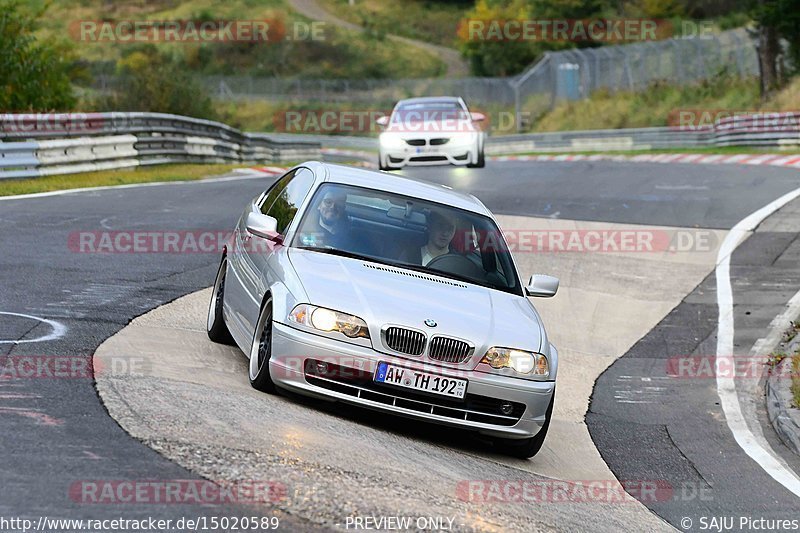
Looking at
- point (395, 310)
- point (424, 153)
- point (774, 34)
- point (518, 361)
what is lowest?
point (424, 153)

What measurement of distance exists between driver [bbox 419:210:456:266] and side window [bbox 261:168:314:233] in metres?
0.95

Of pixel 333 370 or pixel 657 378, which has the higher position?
pixel 333 370

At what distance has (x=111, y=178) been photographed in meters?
23.0

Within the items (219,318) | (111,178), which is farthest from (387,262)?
(111,178)

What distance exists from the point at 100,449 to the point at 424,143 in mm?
18819

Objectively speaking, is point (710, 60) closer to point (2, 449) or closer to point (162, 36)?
point (2, 449)

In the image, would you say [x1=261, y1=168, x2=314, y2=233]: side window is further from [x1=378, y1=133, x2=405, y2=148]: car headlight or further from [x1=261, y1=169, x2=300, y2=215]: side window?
[x1=378, y1=133, x2=405, y2=148]: car headlight

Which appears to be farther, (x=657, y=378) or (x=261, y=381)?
(x=657, y=378)

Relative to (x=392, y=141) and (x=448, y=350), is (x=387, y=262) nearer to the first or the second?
(x=448, y=350)

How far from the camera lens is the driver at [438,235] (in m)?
8.82

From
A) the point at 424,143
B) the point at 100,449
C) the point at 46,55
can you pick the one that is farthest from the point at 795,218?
the point at 46,55

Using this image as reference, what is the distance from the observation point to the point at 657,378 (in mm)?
11398

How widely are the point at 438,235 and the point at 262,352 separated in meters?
1.68

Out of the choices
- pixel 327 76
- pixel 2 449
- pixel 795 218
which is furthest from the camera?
pixel 327 76
